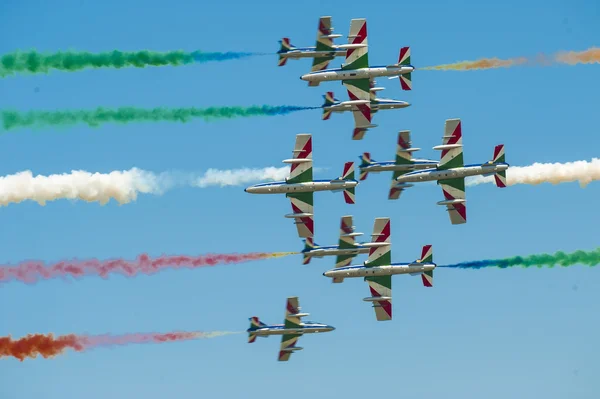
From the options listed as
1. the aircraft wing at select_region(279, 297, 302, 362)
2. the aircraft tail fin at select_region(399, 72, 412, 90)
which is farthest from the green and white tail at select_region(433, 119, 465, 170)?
the aircraft wing at select_region(279, 297, 302, 362)

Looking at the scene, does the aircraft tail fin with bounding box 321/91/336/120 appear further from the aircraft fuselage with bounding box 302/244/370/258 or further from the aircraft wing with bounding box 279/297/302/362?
the aircraft wing with bounding box 279/297/302/362

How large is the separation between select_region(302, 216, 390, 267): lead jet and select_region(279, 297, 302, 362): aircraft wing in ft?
13.7

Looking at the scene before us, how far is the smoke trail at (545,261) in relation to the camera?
119188 mm

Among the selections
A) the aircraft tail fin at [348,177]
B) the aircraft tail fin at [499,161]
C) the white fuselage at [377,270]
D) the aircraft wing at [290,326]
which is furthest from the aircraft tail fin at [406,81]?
the aircraft wing at [290,326]

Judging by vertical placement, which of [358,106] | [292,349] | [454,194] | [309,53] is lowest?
[292,349]

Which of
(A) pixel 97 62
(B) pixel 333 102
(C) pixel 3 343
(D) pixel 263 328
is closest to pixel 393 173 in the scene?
(B) pixel 333 102

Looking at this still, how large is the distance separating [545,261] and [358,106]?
785 inches

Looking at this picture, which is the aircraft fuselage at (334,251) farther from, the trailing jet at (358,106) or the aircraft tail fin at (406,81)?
the aircraft tail fin at (406,81)

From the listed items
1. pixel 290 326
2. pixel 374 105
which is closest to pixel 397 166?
pixel 374 105

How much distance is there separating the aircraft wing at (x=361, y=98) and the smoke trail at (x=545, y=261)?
13856 mm

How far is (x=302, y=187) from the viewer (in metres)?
122

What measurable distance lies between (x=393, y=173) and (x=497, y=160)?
9525mm

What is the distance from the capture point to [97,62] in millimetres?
111938

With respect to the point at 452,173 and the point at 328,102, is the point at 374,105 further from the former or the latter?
the point at 452,173
